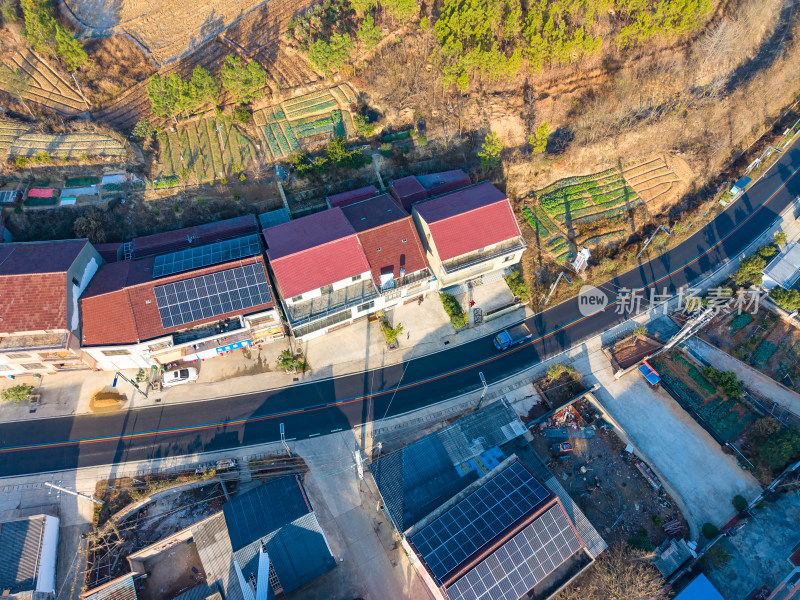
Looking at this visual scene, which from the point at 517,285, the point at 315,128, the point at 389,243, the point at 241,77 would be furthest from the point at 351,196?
the point at 517,285

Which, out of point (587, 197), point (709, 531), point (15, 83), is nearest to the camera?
point (709, 531)

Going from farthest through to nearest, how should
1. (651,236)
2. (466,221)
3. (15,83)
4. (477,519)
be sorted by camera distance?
1. (651,236)
2. (15,83)
3. (466,221)
4. (477,519)

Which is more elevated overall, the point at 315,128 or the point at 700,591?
the point at 315,128

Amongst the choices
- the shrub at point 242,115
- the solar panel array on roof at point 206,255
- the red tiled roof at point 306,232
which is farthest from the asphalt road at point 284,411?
the shrub at point 242,115

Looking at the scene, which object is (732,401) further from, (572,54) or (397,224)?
(572,54)

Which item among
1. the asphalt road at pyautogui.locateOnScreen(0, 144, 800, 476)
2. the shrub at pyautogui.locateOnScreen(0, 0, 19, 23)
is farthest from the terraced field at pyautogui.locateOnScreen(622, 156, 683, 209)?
the shrub at pyautogui.locateOnScreen(0, 0, 19, 23)

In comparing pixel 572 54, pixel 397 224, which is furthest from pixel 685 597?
pixel 572 54

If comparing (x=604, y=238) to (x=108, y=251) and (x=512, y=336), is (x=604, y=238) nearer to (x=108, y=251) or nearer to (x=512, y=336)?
(x=512, y=336)

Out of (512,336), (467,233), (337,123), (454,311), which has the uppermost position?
(337,123)
